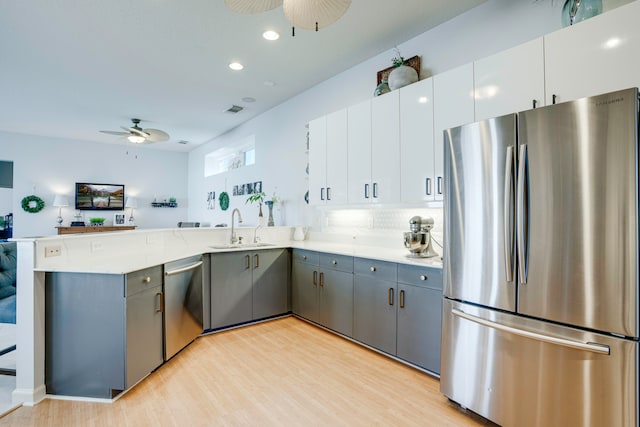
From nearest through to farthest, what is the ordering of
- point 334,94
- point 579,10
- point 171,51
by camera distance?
point 579,10 → point 171,51 → point 334,94

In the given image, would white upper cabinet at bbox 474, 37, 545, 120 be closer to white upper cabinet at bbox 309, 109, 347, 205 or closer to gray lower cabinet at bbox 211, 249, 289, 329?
white upper cabinet at bbox 309, 109, 347, 205

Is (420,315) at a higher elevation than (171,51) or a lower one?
lower

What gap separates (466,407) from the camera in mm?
2037

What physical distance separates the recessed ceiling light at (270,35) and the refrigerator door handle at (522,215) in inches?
98.9

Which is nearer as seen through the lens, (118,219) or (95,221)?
(95,221)

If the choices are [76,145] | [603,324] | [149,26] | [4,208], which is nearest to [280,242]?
[149,26]

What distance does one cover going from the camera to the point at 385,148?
3.14 metres

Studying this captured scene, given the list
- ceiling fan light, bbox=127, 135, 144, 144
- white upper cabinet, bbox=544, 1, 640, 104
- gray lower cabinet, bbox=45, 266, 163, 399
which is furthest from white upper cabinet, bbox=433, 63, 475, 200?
ceiling fan light, bbox=127, 135, 144, 144

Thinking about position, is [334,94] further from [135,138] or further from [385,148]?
[135,138]

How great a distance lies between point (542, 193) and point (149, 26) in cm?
346

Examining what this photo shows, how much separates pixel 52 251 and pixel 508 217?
2.93m

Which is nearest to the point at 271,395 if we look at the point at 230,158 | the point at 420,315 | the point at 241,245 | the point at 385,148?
the point at 420,315

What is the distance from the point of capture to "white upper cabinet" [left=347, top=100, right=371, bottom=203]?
3.32 meters

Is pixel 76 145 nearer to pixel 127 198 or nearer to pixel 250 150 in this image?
pixel 127 198
